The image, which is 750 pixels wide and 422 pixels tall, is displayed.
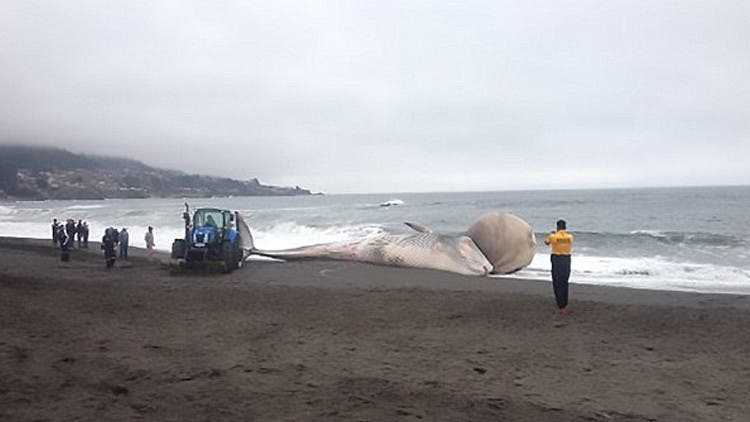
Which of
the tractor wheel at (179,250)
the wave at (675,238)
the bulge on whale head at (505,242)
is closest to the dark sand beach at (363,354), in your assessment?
the tractor wheel at (179,250)

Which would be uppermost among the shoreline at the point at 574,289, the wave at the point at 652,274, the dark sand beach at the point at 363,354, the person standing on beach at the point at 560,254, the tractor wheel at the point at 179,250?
the person standing on beach at the point at 560,254

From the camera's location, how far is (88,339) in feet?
26.2

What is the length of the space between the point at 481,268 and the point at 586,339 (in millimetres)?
9142

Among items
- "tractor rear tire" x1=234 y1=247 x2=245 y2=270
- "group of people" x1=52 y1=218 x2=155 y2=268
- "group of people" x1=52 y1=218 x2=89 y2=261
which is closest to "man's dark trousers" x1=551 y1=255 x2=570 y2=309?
"tractor rear tire" x1=234 y1=247 x2=245 y2=270

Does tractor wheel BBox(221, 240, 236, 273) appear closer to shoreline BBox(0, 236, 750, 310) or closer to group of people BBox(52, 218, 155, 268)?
shoreline BBox(0, 236, 750, 310)

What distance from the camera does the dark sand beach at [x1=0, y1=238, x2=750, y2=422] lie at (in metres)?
5.57

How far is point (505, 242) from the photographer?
18859 mm

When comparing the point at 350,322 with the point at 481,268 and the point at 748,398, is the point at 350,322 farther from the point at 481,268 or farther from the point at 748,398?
the point at 481,268

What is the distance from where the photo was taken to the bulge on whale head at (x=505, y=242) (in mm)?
18609

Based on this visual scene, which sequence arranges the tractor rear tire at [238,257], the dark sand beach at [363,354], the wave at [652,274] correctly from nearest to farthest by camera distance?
the dark sand beach at [363,354], the wave at [652,274], the tractor rear tire at [238,257]

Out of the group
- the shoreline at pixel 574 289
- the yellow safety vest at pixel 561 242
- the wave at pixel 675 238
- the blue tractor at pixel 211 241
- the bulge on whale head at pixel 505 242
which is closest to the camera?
the yellow safety vest at pixel 561 242

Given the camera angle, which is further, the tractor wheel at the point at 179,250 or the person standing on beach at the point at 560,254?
the tractor wheel at the point at 179,250

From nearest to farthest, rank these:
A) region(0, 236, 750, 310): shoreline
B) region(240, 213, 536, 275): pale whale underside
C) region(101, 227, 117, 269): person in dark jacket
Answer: region(0, 236, 750, 310): shoreline → region(240, 213, 536, 275): pale whale underside → region(101, 227, 117, 269): person in dark jacket

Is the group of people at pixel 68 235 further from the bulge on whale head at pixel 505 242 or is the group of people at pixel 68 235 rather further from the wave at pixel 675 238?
the wave at pixel 675 238
